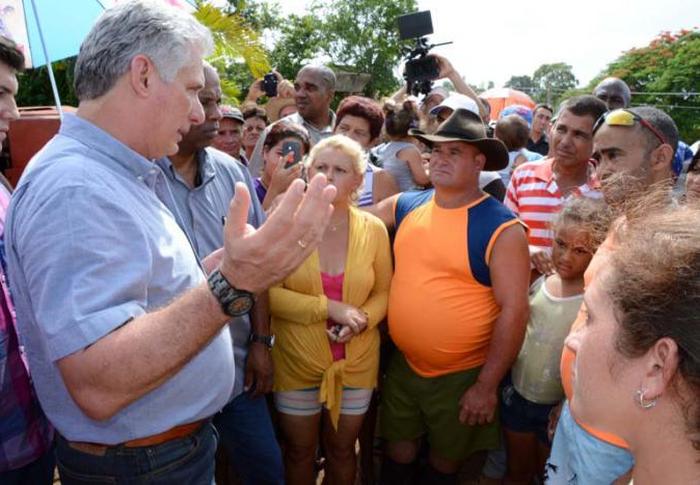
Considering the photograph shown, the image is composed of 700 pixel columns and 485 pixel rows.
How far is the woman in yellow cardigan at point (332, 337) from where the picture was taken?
8.36ft

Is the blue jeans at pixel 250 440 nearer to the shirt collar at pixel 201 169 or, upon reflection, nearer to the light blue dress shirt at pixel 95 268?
the light blue dress shirt at pixel 95 268

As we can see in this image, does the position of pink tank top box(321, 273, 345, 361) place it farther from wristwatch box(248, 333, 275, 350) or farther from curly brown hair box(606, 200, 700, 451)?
curly brown hair box(606, 200, 700, 451)

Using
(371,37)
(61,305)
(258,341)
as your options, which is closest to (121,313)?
(61,305)

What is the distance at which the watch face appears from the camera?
3.87 feet

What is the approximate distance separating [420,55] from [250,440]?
4.74 metres

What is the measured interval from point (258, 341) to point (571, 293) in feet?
4.75

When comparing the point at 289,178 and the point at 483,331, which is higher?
the point at 289,178

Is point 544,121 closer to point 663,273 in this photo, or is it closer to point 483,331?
point 483,331

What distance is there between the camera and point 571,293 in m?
2.43

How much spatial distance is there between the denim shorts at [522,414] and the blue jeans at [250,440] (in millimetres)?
1129

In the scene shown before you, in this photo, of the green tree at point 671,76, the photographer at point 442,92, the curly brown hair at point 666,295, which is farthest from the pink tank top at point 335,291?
the green tree at point 671,76

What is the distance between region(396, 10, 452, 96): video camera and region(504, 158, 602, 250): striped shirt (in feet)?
8.82

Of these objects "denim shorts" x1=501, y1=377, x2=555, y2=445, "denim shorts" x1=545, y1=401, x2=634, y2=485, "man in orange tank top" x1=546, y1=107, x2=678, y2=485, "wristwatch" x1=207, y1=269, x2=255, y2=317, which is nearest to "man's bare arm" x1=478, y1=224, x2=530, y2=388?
"denim shorts" x1=501, y1=377, x2=555, y2=445

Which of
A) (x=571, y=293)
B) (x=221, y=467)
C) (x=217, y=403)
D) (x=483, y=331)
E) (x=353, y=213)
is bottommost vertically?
(x=221, y=467)
